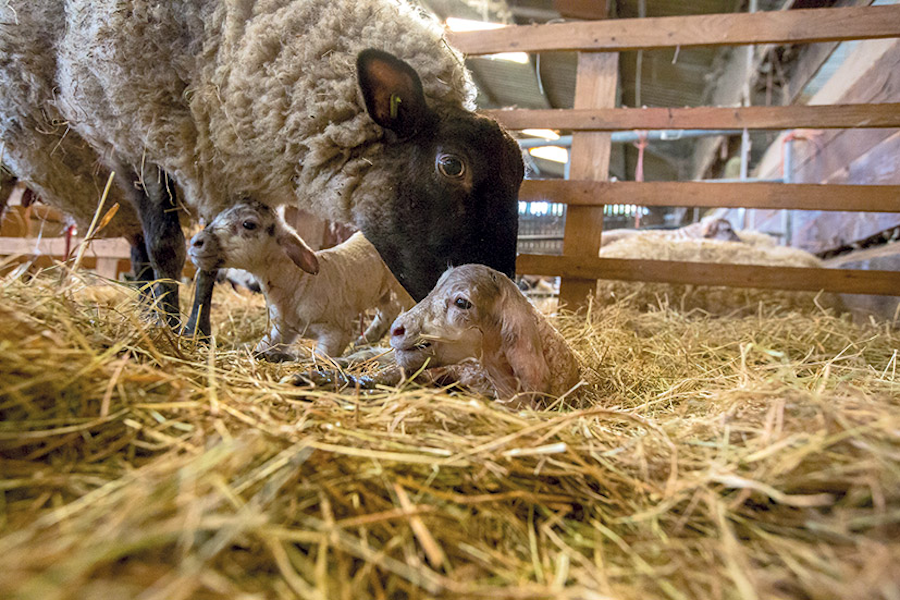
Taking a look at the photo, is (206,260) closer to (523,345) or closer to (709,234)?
(523,345)

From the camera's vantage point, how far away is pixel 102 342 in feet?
4.81

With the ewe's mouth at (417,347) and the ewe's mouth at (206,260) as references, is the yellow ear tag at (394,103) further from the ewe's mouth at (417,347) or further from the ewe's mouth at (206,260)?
the ewe's mouth at (206,260)

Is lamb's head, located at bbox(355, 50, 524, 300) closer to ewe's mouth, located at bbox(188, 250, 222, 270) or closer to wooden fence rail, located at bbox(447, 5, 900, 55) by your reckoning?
ewe's mouth, located at bbox(188, 250, 222, 270)

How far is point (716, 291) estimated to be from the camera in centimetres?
501

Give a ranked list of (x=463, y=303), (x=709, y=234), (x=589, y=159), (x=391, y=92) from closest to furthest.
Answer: (x=463, y=303) → (x=391, y=92) → (x=589, y=159) → (x=709, y=234)

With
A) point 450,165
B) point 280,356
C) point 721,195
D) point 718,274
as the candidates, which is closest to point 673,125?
point 721,195

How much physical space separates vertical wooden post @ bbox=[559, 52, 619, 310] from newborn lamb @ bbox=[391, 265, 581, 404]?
2.17 metres

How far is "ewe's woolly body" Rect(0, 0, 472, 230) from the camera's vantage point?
262 centimetres

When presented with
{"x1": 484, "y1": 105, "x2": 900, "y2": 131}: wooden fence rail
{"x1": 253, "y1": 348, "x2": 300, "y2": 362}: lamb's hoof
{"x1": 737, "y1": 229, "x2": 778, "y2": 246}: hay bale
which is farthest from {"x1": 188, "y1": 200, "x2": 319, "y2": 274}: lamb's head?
{"x1": 737, "y1": 229, "x2": 778, "y2": 246}: hay bale

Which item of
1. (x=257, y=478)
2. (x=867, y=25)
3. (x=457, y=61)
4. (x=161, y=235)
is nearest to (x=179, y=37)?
(x=161, y=235)

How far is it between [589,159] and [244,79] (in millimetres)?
2740

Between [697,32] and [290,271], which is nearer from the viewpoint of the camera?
[290,271]

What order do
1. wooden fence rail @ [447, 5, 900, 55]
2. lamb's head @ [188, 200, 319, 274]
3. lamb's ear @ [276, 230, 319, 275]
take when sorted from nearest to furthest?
1. lamb's head @ [188, 200, 319, 274]
2. lamb's ear @ [276, 230, 319, 275]
3. wooden fence rail @ [447, 5, 900, 55]

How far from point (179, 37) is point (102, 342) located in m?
1.99
